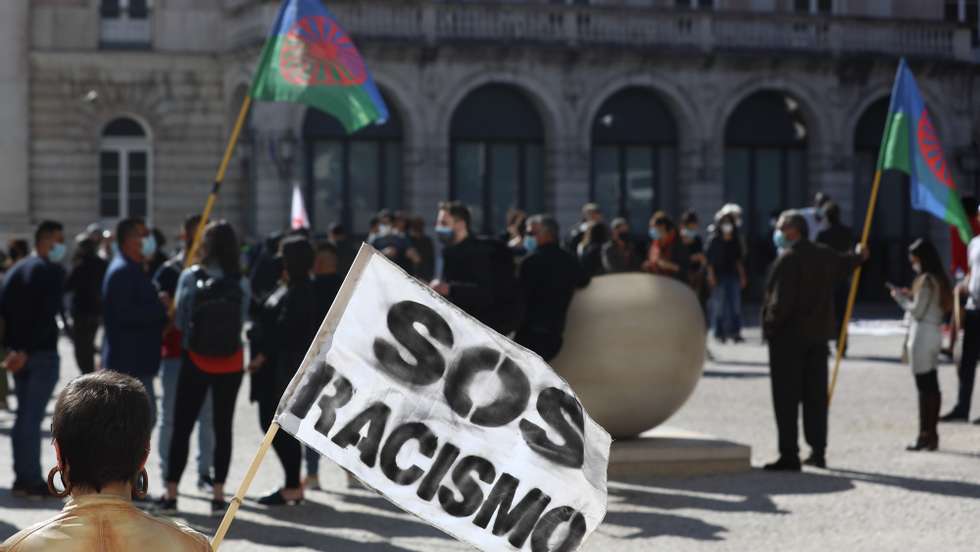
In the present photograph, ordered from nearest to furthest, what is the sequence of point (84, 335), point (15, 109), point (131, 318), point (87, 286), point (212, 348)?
point (212, 348), point (131, 318), point (87, 286), point (84, 335), point (15, 109)

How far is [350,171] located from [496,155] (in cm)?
290

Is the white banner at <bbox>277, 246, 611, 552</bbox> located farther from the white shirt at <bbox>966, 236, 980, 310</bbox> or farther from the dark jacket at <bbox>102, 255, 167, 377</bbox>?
the white shirt at <bbox>966, 236, 980, 310</bbox>

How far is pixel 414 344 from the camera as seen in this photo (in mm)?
4871

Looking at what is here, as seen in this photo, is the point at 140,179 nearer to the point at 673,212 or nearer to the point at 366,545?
the point at 673,212

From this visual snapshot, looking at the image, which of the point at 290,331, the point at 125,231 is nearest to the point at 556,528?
the point at 290,331

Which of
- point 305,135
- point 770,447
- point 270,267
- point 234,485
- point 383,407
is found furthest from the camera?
point 305,135

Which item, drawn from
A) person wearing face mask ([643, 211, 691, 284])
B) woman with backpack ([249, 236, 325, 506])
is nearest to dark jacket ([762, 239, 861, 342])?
woman with backpack ([249, 236, 325, 506])

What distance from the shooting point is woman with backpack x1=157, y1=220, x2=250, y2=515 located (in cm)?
997

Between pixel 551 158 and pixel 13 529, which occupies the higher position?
pixel 551 158

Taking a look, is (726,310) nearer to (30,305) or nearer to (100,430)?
(30,305)

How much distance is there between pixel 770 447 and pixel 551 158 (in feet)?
70.3

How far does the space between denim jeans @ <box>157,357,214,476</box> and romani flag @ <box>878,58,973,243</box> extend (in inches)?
239

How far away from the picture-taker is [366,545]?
8977mm

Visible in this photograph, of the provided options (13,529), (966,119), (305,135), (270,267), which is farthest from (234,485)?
(966,119)
